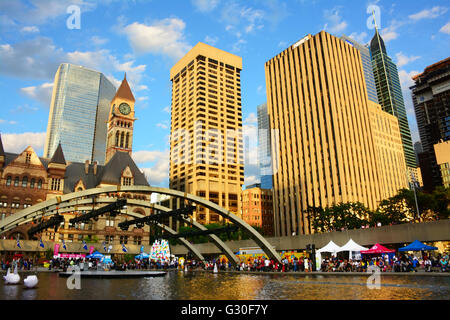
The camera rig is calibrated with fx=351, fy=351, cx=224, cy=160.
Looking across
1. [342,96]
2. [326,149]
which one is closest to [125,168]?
[326,149]

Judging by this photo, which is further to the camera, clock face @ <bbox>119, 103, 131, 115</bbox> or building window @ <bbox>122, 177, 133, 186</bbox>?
clock face @ <bbox>119, 103, 131, 115</bbox>

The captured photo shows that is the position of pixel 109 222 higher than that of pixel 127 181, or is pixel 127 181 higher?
pixel 127 181

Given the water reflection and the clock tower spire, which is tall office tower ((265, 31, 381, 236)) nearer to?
the clock tower spire

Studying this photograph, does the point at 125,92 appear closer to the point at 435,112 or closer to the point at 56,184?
the point at 56,184

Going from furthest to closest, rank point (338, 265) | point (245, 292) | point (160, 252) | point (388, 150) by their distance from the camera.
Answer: point (388, 150) → point (160, 252) → point (338, 265) → point (245, 292)

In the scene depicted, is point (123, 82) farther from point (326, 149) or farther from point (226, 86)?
point (326, 149)

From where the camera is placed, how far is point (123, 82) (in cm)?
12681

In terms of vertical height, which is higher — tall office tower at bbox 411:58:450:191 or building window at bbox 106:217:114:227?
tall office tower at bbox 411:58:450:191

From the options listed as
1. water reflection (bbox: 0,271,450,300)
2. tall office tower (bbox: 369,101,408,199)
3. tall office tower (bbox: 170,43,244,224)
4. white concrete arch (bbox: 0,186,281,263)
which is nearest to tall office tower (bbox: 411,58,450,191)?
tall office tower (bbox: 369,101,408,199)

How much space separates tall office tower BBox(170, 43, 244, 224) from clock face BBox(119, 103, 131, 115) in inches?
1391

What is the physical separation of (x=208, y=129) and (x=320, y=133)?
54679 millimetres

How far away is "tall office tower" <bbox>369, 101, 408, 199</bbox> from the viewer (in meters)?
135

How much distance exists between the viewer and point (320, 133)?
11056 centimetres

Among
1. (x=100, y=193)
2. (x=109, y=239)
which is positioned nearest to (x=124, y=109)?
(x=109, y=239)
